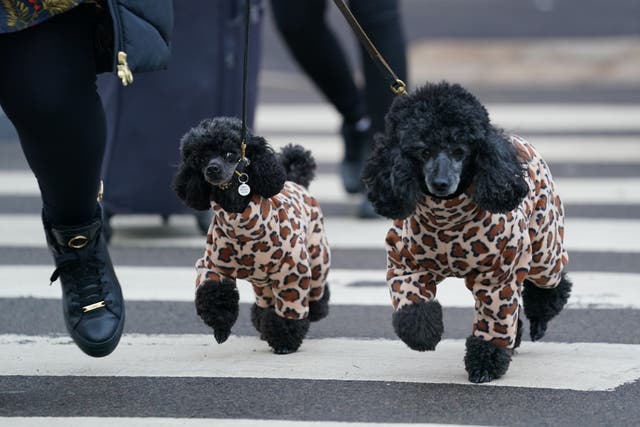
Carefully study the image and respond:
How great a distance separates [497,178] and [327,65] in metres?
3.08

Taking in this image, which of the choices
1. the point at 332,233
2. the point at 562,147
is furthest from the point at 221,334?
the point at 562,147

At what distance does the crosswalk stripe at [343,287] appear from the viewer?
4.95 meters

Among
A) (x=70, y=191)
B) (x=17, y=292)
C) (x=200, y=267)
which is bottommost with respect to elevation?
(x=17, y=292)

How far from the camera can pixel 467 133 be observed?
3541 mm

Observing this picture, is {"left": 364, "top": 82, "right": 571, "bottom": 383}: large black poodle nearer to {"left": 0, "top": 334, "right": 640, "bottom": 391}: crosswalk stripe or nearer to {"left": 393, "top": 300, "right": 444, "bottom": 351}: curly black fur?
{"left": 393, "top": 300, "right": 444, "bottom": 351}: curly black fur

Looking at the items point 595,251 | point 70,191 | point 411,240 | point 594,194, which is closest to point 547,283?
point 411,240

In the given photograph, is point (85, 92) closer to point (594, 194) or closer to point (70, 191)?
point (70, 191)

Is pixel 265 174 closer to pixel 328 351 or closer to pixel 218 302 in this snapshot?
pixel 218 302

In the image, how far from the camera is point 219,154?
12.9 ft

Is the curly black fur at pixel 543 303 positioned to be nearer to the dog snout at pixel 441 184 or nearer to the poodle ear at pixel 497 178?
the poodle ear at pixel 497 178

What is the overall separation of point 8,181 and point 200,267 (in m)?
3.81

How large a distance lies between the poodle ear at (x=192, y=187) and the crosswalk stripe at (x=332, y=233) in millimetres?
1945

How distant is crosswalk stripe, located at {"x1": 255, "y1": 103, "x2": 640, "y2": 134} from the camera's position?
9039mm

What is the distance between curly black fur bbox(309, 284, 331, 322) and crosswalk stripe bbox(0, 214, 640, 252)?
1471 mm
